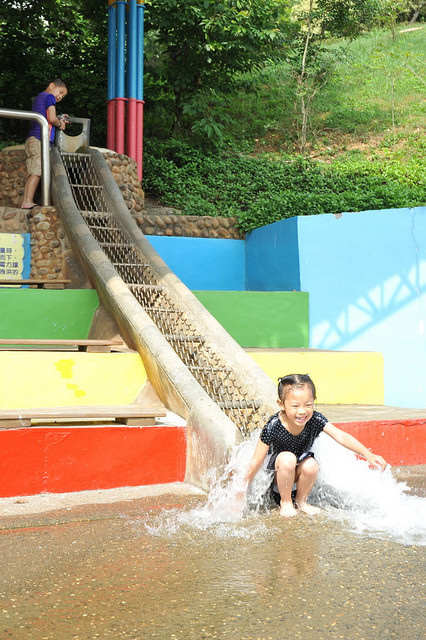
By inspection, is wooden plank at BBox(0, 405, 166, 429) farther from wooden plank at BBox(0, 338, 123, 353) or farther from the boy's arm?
the boy's arm

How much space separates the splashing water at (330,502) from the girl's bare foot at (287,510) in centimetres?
12

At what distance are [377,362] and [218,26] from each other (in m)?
8.78

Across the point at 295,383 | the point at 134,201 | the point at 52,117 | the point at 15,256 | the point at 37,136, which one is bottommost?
the point at 295,383

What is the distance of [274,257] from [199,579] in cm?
595

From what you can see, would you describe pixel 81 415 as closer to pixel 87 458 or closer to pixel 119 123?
pixel 87 458

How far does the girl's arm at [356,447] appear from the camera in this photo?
3197 mm

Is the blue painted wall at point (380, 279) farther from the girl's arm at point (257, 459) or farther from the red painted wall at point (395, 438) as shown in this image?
the girl's arm at point (257, 459)

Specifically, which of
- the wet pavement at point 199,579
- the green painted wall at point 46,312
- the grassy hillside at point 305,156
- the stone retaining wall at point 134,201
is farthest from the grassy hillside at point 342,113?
the wet pavement at point 199,579

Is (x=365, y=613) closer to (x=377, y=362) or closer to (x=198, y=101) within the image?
(x=377, y=362)

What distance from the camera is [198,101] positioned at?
12.6 meters

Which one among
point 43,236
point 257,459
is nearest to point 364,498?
point 257,459

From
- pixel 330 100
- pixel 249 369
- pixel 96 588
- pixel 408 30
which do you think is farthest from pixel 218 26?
pixel 408 30

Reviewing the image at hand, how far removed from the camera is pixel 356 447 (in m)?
3.29

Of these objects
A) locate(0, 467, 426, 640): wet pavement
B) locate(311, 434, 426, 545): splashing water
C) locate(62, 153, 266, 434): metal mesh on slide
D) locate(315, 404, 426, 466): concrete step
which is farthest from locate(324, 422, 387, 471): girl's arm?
locate(315, 404, 426, 466): concrete step
